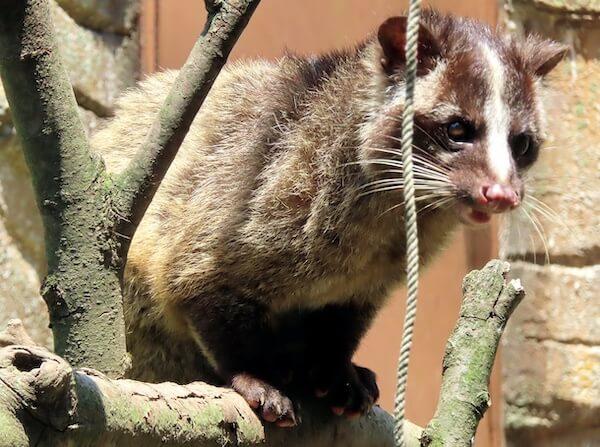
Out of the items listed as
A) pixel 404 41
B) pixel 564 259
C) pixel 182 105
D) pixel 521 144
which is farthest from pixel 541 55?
pixel 564 259

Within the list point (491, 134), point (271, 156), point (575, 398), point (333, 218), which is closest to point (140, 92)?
point (271, 156)

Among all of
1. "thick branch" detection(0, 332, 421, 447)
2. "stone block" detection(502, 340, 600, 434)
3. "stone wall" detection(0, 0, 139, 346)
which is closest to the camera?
"thick branch" detection(0, 332, 421, 447)

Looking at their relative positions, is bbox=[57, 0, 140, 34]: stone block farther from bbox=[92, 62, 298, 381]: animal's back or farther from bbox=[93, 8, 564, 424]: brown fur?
bbox=[93, 8, 564, 424]: brown fur

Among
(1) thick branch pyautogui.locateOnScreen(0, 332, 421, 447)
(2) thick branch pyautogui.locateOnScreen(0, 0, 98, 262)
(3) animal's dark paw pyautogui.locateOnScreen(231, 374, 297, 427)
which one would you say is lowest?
(1) thick branch pyautogui.locateOnScreen(0, 332, 421, 447)

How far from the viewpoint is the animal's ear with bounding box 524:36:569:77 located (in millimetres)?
3236

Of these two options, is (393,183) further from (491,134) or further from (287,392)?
(287,392)

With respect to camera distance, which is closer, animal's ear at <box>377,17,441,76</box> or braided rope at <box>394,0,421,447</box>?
braided rope at <box>394,0,421,447</box>

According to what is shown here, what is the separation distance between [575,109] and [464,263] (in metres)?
0.96

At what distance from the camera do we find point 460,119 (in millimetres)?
2906

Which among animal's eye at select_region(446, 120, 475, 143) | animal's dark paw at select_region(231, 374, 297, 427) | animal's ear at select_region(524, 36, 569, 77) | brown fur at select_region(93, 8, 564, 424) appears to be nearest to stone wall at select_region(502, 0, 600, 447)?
animal's ear at select_region(524, 36, 569, 77)

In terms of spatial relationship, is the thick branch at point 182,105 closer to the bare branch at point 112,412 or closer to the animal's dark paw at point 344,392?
the bare branch at point 112,412

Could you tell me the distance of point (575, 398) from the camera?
16.8ft

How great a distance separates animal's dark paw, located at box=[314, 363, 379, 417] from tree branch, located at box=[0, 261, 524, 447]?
0.03 meters

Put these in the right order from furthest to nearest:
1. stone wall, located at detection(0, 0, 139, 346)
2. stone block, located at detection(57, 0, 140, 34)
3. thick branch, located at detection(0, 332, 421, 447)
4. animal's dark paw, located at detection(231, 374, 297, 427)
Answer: stone block, located at detection(57, 0, 140, 34), stone wall, located at detection(0, 0, 139, 346), animal's dark paw, located at detection(231, 374, 297, 427), thick branch, located at detection(0, 332, 421, 447)
